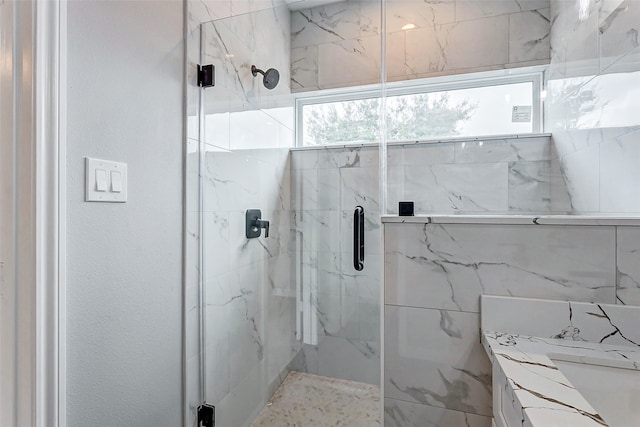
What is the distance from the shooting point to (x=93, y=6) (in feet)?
2.93

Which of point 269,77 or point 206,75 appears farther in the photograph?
point 269,77

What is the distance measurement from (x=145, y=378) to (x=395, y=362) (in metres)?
0.85

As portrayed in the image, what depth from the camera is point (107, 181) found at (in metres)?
0.93

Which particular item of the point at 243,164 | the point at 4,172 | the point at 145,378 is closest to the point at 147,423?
the point at 145,378

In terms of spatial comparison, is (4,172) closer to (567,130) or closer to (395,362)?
(395,362)

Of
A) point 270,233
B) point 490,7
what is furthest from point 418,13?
point 270,233

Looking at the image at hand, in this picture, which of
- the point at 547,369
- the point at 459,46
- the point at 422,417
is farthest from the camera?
the point at 459,46

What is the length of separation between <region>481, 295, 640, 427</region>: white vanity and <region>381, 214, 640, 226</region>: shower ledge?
245mm

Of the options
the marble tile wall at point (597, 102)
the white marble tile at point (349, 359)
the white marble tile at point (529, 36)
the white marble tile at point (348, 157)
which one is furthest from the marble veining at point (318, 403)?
the white marble tile at point (529, 36)

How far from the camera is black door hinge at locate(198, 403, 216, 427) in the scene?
4.28 feet

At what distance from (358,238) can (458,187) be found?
0.85 metres

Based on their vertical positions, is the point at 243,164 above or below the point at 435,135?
below

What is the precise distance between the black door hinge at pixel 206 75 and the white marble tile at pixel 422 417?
4.55 feet

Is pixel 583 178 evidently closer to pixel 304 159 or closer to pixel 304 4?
pixel 304 159
